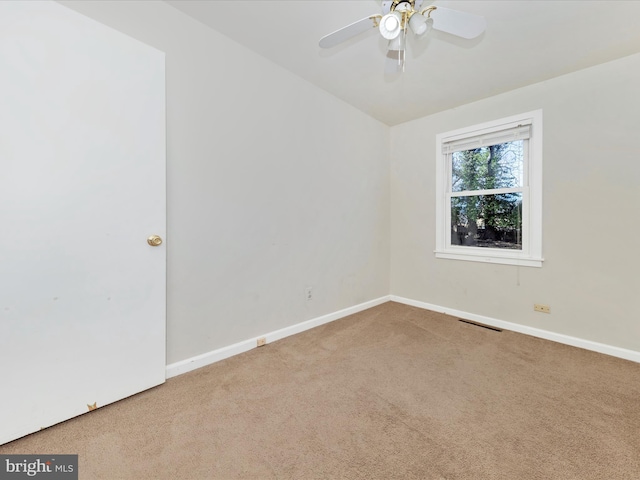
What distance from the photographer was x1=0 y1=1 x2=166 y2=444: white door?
1.28 meters

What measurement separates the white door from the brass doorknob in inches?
1.1

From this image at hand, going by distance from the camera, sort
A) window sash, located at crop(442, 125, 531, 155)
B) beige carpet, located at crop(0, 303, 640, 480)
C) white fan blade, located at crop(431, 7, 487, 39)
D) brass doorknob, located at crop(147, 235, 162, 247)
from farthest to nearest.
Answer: window sash, located at crop(442, 125, 531, 155) → brass doorknob, located at crop(147, 235, 162, 247) → white fan blade, located at crop(431, 7, 487, 39) → beige carpet, located at crop(0, 303, 640, 480)

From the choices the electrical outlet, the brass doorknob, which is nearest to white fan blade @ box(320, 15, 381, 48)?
the brass doorknob

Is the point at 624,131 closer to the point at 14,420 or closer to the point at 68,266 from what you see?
the point at 68,266

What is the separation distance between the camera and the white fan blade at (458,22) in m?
1.39

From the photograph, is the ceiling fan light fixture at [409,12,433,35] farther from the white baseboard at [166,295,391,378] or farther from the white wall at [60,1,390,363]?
the white baseboard at [166,295,391,378]

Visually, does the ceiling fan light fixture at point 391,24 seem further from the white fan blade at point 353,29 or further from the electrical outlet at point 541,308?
the electrical outlet at point 541,308

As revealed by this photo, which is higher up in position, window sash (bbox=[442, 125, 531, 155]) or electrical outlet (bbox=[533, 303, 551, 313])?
window sash (bbox=[442, 125, 531, 155])

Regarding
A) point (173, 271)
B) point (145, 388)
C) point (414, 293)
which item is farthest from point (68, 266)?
point (414, 293)

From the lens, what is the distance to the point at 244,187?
2.21 metres

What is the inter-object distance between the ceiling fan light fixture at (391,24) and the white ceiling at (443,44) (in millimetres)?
360

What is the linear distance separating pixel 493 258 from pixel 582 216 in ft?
2.59

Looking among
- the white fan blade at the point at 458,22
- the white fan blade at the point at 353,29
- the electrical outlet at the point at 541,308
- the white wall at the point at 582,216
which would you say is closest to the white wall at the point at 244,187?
the white fan blade at the point at 353,29

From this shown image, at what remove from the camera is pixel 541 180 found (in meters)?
2.54
